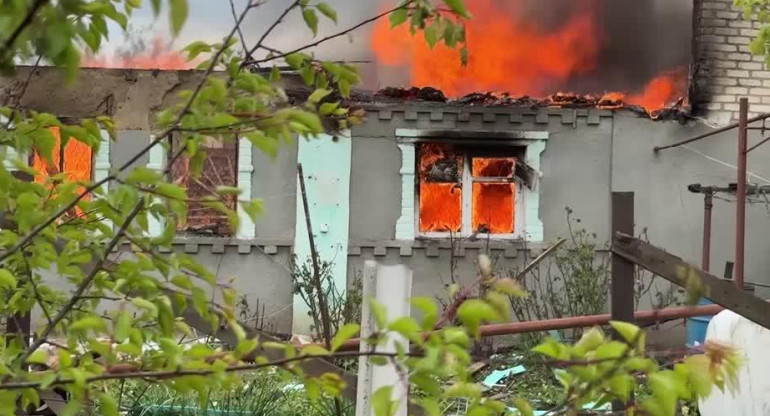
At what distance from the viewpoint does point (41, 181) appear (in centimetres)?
206

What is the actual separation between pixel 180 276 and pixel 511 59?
8.69 metres

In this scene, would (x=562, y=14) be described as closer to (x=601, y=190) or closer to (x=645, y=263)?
(x=601, y=190)

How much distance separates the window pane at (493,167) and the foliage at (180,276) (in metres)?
7.55

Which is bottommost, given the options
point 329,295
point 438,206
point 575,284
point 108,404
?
point 329,295

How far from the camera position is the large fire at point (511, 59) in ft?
31.8

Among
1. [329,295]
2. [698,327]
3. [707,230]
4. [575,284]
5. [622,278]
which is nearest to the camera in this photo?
[622,278]

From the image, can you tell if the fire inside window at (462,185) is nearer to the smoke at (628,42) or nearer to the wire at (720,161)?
the smoke at (628,42)

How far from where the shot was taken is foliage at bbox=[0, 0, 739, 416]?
52.1 inches

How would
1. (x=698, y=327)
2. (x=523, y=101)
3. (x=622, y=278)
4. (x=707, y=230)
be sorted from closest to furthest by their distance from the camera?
(x=622, y=278) < (x=698, y=327) < (x=707, y=230) < (x=523, y=101)

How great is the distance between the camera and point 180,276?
5.36ft

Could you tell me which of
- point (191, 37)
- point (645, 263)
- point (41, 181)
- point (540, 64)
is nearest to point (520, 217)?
point (540, 64)

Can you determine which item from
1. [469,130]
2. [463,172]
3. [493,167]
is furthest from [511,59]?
[463,172]

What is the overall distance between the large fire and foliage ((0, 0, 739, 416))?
25.9 ft

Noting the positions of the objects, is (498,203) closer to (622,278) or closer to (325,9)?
(622,278)
